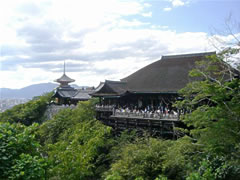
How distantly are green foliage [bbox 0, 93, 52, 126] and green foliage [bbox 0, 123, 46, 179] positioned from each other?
92.2ft

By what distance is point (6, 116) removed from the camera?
3478 centimetres

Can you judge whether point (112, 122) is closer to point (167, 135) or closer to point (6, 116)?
point (167, 135)

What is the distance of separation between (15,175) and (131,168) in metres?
7.96

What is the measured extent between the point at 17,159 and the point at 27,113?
2869 centimetres

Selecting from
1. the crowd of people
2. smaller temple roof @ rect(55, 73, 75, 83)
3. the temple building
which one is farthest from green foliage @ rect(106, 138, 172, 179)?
smaller temple roof @ rect(55, 73, 75, 83)

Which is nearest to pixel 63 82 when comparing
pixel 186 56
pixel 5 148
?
pixel 186 56

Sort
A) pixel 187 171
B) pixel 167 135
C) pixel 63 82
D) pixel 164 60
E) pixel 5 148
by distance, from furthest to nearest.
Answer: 1. pixel 63 82
2. pixel 164 60
3. pixel 167 135
4. pixel 187 171
5. pixel 5 148

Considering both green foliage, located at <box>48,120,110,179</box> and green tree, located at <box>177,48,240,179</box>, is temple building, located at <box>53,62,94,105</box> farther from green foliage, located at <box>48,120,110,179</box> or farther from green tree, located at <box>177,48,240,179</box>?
green tree, located at <box>177,48,240,179</box>

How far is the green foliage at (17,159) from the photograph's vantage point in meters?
6.60

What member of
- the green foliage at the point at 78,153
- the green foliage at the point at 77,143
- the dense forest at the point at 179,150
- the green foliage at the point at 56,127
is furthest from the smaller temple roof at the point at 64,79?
the dense forest at the point at 179,150

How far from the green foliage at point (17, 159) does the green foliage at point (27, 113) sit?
28107 millimetres

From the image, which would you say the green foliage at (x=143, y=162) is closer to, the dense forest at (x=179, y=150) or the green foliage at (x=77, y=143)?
the dense forest at (x=179, y=150)

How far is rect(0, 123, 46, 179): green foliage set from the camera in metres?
6.60

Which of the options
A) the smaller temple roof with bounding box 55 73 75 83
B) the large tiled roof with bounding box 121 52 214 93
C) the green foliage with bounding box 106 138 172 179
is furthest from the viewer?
the smaller temple roof with bounding box 55 73 75 83
